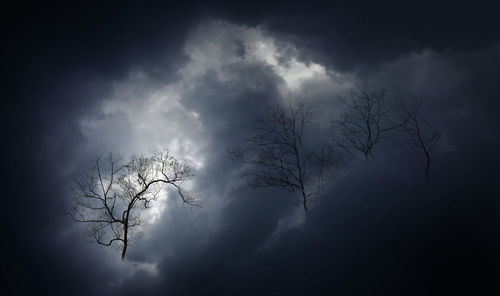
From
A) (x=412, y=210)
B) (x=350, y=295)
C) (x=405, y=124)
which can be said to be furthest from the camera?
(x=405, y=124)

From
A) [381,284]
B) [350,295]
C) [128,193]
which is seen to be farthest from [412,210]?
[128,193]

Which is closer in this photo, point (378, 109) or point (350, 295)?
point (350, 295)

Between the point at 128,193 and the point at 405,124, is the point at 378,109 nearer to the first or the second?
the point at 405,124

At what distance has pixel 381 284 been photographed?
37.7 ft

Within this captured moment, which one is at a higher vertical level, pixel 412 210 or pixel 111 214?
pixel 111 214

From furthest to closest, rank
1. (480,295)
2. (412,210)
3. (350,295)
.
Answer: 1. (412,210)
2. (350,295)
3. (480,295)

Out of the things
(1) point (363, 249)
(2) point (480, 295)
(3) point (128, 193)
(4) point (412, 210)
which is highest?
(3) point (128, 193)

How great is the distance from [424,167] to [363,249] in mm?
11301

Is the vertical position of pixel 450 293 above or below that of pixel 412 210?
below

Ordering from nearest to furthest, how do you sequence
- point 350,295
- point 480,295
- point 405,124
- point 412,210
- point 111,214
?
point 480,295
point 350,295
point 412,210
point 111,214
point 405,124

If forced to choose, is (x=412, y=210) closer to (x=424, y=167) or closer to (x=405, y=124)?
(x=424, y=167)

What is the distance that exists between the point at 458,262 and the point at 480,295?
2.05m

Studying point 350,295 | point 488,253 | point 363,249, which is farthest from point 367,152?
point 350,295

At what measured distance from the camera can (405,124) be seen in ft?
71.8
